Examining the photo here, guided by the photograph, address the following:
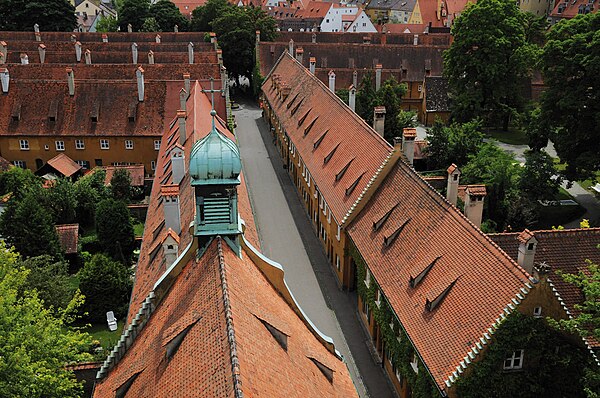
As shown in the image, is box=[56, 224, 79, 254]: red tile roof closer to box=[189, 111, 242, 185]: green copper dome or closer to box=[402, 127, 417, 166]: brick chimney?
box=[402, 127, 417, 166]: brick chimney

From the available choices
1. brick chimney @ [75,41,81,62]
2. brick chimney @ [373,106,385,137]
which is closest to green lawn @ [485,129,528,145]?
brick chimney @ [373,106,385,137]

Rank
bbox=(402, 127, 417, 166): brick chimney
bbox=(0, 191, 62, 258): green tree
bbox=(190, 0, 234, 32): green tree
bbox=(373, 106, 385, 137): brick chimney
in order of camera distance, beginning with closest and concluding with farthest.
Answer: bbox=(402, 127, 417, 166): brick chimney → bbox=(0, 191, 62, 258): green tree → bbox=(373, 106, 385, 137): brick chimney → bbox=(190, 0, 234, 32): green tree

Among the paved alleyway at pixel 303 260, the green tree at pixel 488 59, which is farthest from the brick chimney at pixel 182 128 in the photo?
the green tree at pixel 488 59

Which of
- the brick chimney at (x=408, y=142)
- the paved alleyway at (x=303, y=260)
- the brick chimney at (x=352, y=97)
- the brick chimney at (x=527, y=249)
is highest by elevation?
the brick chimney at (x=352, y=97)

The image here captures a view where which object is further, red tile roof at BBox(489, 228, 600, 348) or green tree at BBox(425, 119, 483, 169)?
green tree at BBox(425, 119, 483, 169)

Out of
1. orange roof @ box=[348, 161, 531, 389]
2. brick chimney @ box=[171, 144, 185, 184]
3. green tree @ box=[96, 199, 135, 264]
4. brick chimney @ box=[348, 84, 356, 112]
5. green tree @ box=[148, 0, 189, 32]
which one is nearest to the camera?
orange roof @ box=[348, 161, 531, 389]

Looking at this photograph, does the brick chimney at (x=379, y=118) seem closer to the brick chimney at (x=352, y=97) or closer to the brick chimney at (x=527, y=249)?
the brick chimney at (x=352, y=97)

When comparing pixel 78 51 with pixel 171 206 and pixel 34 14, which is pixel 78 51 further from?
pixel 171 206
